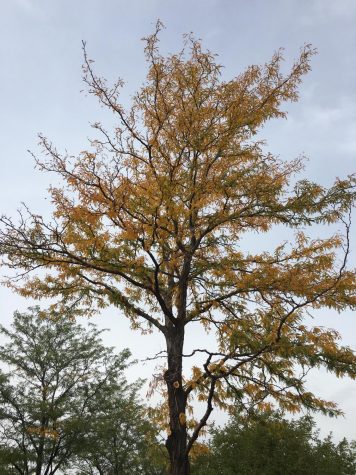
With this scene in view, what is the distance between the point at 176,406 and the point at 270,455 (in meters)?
12.1

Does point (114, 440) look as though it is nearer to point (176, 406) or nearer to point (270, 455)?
point (270, 455)

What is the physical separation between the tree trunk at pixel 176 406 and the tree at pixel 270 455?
32.5ft

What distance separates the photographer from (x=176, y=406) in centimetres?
670

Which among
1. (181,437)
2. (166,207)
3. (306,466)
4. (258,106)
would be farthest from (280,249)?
(306,466)

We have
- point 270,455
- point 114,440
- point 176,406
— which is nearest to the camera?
point 176,406

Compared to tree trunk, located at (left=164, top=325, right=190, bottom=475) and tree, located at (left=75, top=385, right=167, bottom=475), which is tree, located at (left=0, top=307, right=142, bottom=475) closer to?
tree, located at (left=75, top=385, right=167, bottom=475)

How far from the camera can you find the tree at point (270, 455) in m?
16.4

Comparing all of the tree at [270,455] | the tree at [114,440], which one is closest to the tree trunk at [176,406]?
the tree at [270,455]

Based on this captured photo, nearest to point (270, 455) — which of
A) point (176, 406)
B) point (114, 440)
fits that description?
point (114, 440)

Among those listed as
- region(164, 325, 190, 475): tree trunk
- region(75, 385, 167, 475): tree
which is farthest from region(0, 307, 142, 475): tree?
region(164, 325, 190, 475): tree trunk

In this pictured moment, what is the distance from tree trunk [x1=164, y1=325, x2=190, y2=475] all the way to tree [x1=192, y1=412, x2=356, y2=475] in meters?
9.91

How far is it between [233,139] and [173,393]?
446cm

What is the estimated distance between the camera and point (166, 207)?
700cm

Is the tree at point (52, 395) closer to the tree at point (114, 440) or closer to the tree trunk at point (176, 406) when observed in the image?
the tree at point (114, 440)
